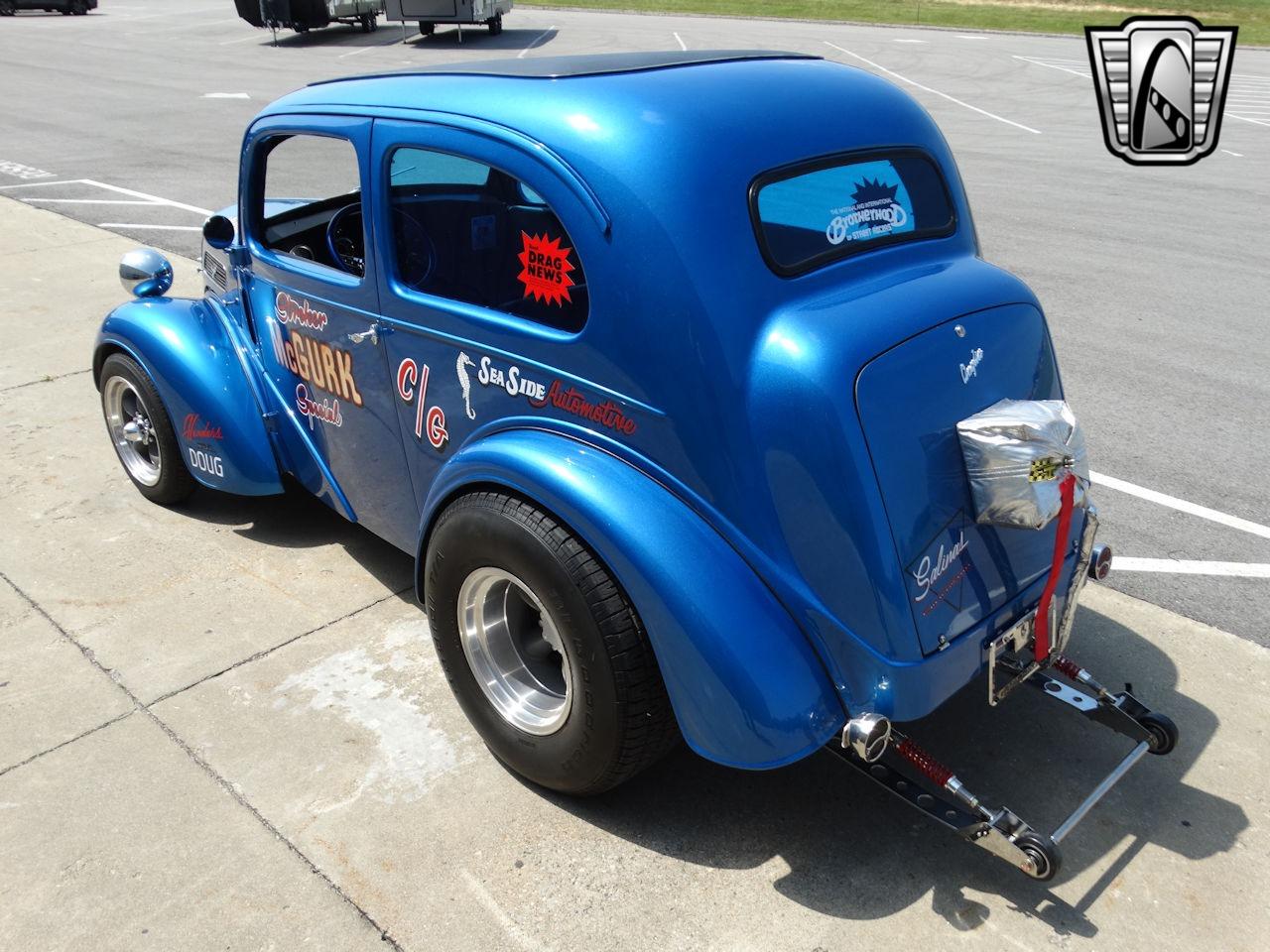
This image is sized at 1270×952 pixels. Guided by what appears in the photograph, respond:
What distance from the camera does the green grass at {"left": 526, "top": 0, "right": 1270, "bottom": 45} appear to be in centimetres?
2888

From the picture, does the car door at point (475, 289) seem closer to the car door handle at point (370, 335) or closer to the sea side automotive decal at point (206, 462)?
the car door handle at point (370, 335)

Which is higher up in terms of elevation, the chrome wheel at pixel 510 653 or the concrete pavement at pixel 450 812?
the chrome wheel at pixel 510 653

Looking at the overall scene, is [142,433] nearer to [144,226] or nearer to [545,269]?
[545,269]

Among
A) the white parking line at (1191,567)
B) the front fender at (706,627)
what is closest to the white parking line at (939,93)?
the white parking line at (1191,567)

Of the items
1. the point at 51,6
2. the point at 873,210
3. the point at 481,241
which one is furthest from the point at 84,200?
the point at 51,6

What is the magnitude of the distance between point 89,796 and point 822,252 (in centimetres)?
254

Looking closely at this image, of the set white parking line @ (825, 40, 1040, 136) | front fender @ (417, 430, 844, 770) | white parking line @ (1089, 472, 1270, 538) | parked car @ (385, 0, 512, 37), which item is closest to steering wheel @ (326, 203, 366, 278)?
front fender @ (417, 430, 844, 770)

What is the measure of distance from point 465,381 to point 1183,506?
132 inches

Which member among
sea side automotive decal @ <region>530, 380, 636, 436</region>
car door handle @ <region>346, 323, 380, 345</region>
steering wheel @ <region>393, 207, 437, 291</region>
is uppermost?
steering wheel @ <region>393, 207, 437, 291</region>

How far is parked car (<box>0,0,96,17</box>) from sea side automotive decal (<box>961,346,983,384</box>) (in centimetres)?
3618

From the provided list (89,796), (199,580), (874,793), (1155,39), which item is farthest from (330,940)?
(1155,39)

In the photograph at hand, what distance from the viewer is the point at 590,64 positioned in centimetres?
324

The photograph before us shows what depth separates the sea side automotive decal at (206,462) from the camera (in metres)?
4.37

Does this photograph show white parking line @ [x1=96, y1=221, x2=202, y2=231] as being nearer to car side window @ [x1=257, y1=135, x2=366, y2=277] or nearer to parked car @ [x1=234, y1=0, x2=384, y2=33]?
car side window @ [x1=257, y1=135, x2=366, y2=277]
